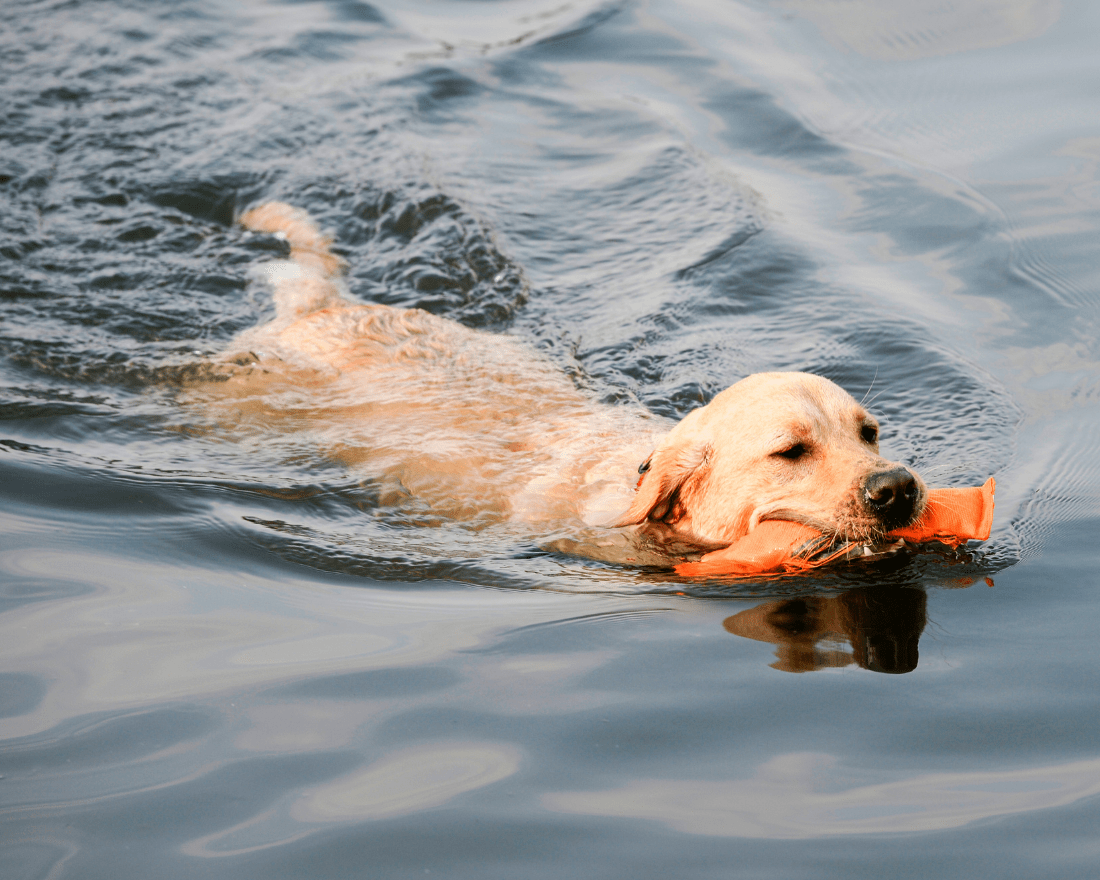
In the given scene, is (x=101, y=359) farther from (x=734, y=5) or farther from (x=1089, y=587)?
(x=734, y=5)

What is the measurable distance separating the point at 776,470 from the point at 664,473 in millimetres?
448

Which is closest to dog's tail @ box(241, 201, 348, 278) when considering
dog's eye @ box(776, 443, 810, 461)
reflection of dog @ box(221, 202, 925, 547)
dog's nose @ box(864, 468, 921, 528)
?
reflection of dog @ box(221, 202, 925, 547)

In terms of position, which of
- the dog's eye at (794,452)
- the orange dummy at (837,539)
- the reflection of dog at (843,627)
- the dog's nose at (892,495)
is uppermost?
the dog's eye at (794,452)

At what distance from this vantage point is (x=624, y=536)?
4.50 metres

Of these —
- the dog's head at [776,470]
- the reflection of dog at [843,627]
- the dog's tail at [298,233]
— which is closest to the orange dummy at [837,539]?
the dog's head at [776,470]

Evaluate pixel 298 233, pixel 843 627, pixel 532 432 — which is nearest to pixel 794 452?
pixel 843 627

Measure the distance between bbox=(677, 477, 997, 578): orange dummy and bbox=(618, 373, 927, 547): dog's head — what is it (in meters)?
0.06

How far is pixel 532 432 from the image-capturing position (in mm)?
5141

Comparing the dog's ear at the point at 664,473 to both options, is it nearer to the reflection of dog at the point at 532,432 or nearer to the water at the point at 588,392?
the reflection of dog at the point at 532,432

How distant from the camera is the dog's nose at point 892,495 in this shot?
3.82m

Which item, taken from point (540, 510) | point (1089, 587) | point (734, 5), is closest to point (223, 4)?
point (734, 5)

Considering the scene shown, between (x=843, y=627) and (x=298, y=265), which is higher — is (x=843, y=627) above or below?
below

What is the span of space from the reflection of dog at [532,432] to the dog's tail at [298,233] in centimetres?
17

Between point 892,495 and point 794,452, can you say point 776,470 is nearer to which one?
point 794,452
